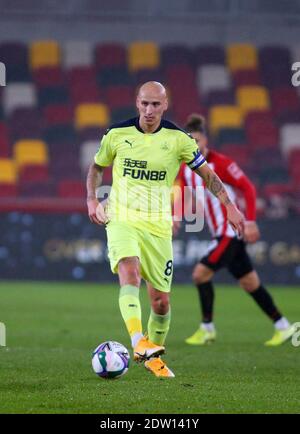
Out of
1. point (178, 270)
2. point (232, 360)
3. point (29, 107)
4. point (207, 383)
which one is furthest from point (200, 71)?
point (207, 383)

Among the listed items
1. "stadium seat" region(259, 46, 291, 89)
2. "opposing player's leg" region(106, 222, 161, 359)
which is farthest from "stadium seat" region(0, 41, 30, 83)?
"opposing player's leg" region(106, 222, 161, 359)

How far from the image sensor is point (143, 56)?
91.5 feet

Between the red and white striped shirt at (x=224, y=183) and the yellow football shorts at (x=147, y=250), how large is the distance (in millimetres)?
2913

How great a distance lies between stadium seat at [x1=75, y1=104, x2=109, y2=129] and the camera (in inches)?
1032

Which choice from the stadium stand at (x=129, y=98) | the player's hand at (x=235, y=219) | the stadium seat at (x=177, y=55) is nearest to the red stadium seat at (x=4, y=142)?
the stadium stand at (x=129, y=98)

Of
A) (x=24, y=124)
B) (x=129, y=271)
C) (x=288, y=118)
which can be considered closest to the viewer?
(x=129, y=271)

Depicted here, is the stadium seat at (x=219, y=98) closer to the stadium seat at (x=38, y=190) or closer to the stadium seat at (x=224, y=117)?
the stadium seat at (x=224, y=117)

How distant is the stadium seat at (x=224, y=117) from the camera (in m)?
26.3

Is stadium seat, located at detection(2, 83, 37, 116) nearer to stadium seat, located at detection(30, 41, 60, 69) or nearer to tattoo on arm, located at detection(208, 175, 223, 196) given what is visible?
stadium seat, located at detection(30, 41, 60, 69)

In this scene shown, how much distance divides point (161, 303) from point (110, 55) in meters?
19.4

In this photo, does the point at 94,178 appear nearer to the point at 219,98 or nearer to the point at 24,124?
the point at 24,124

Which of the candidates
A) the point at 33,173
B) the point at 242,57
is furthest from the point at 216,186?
the point at 242,57

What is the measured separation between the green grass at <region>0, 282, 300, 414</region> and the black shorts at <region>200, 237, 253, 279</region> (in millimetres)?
767
